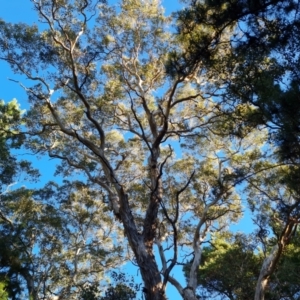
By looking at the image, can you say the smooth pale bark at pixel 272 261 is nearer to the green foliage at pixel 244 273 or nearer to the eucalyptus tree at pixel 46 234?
the green foliage at pixel 244 273

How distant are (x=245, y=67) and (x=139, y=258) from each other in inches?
111

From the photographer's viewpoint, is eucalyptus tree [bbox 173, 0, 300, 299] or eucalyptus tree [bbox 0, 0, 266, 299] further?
eucalyptus tree [bbox 0, 0, 266, 299]

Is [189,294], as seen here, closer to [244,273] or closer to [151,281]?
[151,281]

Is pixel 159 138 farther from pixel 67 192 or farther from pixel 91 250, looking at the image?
pixel 91 250

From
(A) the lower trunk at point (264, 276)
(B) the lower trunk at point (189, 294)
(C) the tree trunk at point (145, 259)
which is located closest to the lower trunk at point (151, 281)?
(C) the tree trunk at point (145, 259)

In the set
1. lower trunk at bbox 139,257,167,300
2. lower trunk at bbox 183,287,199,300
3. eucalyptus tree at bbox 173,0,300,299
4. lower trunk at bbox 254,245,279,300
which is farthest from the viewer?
lower trunk at bbox 183,287,199,300

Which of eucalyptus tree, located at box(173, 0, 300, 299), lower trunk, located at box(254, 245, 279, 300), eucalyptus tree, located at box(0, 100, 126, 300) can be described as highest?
eucalyptus tree, located at box(0, 100, 126, 300)

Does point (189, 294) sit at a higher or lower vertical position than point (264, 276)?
higher

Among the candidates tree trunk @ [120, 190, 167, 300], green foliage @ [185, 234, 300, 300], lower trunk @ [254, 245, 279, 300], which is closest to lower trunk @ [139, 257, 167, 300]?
tree trunk @ [120, 190, 167, 300]

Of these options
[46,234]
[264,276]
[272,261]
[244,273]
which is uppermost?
[46,234]

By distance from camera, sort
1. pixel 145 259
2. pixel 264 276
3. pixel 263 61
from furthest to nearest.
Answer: pixel 264 276
pixel 145 259
pixel 263 61

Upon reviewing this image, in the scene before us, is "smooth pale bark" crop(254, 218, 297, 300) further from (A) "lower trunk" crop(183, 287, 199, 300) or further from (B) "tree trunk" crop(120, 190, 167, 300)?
(B) "tree trunk" crop(120, 190, 167, 300)

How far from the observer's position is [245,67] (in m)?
5.44

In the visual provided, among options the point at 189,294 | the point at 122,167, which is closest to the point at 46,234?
the point at 122,167
